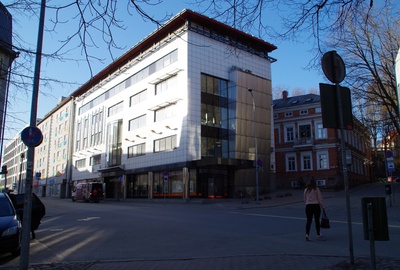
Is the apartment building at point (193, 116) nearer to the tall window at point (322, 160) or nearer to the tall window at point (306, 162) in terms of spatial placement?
the tall window at point (306, 162)

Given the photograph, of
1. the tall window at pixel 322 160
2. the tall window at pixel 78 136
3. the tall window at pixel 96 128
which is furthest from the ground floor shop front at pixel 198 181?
the tall window at pixel 78 136

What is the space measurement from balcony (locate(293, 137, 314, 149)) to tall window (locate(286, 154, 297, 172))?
6.47 ft

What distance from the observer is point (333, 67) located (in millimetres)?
6328

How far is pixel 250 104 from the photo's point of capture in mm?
40781

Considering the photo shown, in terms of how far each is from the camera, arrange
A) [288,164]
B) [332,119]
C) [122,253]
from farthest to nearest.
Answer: [288,164] → [122,253] → [332,119]

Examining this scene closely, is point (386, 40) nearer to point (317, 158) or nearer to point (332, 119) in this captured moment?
point (332, 119)

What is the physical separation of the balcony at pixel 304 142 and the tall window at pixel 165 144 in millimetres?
18131

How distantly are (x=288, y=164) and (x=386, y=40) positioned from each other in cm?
2879

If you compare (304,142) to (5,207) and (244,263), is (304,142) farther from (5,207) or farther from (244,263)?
(244,263)

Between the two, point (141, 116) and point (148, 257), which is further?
point (141, 116)

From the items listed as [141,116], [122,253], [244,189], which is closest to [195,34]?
[141,116]

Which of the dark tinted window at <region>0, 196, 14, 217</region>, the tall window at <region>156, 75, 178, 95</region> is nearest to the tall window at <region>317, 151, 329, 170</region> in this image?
the tall window at <region>156, 75, 178, 95</region>

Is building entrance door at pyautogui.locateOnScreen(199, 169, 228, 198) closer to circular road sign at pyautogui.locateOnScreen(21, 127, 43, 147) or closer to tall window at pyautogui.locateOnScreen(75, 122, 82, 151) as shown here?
circular road sign at pyautogui.locateOnScreen(21, 127, 43, 147)

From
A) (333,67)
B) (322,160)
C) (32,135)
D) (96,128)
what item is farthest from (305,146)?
(32,135)
